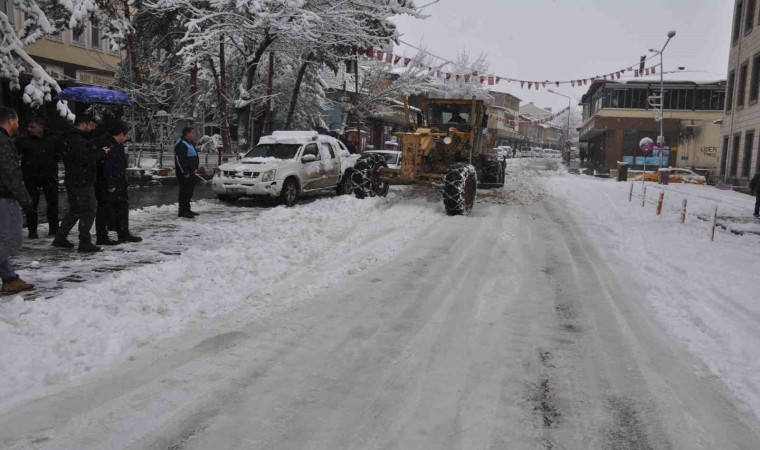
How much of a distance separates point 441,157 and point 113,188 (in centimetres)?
859

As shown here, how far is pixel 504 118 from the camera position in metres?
105

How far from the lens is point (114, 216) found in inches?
347

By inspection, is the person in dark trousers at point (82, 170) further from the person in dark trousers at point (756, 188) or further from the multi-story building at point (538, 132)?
the multi-story building at point (538, 132)

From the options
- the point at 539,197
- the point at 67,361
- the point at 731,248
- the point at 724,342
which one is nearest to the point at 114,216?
the point at 67,361

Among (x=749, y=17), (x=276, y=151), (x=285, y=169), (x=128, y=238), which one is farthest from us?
(x=749, y=17)

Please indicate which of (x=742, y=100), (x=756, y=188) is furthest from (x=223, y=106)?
(x=742, y=100)

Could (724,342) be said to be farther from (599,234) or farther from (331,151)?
(331,151)

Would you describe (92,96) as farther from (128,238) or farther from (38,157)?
(128,238)

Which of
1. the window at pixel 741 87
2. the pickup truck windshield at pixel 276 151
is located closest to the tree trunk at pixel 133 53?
the pickup truck windshield at pixel 276 151

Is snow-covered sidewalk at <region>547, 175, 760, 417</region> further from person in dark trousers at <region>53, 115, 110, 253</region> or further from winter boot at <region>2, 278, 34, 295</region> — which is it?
person in dark trousers at <region>53, 115, 110, 253</region>

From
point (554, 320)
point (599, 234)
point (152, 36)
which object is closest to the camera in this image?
point (554, 320)

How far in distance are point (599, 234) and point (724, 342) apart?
618 cm

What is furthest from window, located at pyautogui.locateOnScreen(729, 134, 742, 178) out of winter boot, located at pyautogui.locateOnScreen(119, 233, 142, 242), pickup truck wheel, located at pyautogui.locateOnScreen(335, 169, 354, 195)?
winter boot, located at pyautogui.locateOnScreen(119, 233, 142, 242)

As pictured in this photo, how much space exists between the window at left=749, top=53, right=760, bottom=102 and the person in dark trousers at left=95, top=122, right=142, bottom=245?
2869 centimetres
